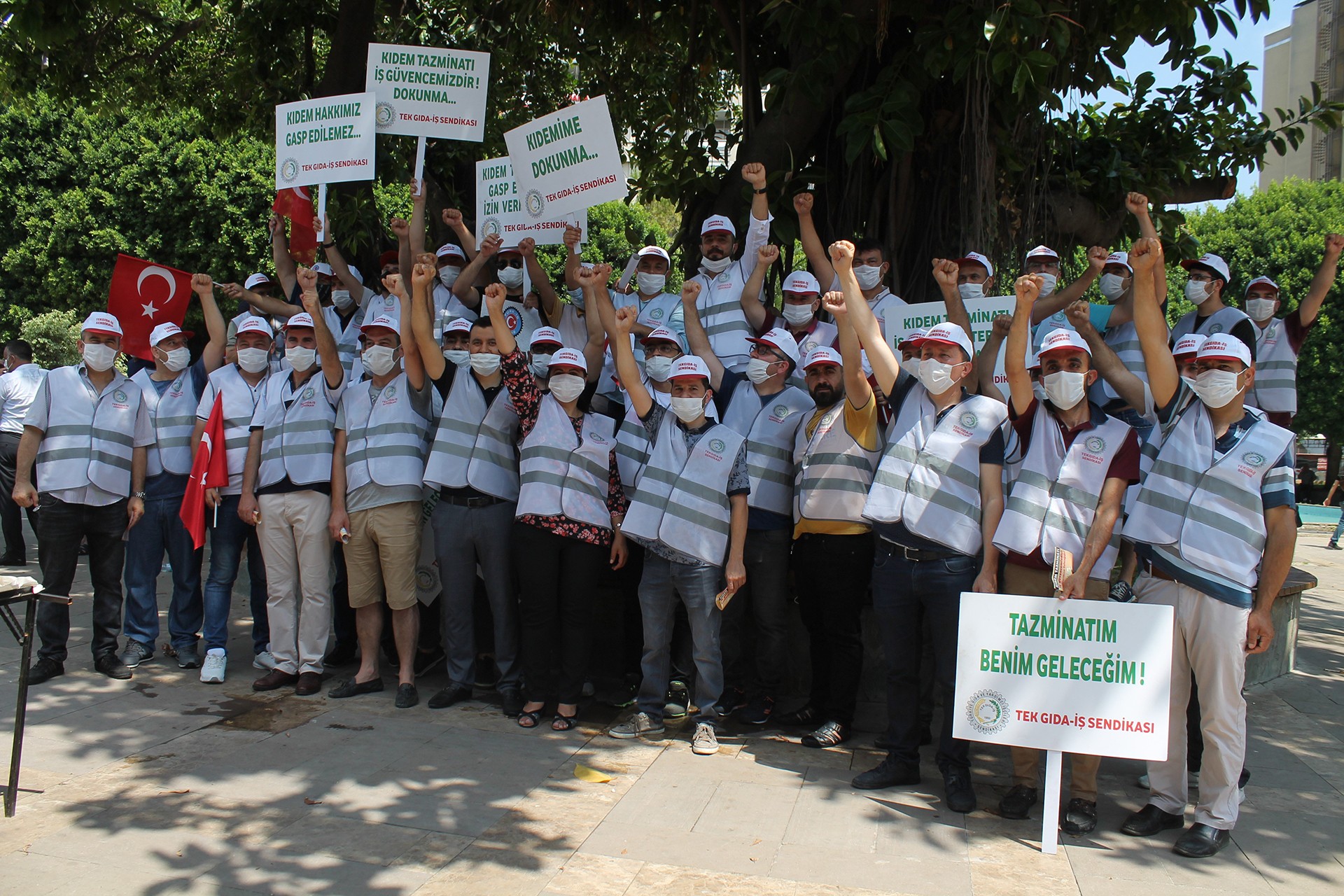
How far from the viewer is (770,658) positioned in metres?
5.91

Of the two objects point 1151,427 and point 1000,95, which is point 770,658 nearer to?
point 1151,427

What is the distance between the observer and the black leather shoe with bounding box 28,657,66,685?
20.6ft

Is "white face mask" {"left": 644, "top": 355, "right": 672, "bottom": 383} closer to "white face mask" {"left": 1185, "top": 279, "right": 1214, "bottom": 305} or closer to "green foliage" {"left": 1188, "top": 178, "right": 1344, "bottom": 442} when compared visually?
"white face mask" {"left": 1185, "top": 279, "right": 1214, "bottom": 305}

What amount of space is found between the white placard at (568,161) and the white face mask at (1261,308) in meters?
4.02

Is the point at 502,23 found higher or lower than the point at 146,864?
higher

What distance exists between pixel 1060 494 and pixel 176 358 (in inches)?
215

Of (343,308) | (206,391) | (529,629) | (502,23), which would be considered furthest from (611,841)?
(502,23)

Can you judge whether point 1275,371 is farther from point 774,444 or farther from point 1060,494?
point 774,444

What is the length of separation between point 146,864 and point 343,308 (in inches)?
190

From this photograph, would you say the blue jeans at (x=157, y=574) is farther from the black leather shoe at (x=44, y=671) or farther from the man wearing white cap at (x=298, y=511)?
the man wearing white cap at (x=298, y=511)

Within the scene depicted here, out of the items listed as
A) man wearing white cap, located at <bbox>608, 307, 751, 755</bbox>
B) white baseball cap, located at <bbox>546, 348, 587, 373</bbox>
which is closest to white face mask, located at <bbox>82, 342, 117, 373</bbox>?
white baseball cap, located at <bbox>546, 348, 587, 373</bbox>

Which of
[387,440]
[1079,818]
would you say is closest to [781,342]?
[387,440]

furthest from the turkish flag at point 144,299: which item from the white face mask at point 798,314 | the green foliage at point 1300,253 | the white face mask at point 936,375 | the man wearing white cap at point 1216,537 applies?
the green foliage at point 1300,253

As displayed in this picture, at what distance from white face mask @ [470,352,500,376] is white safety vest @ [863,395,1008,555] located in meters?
2.28
